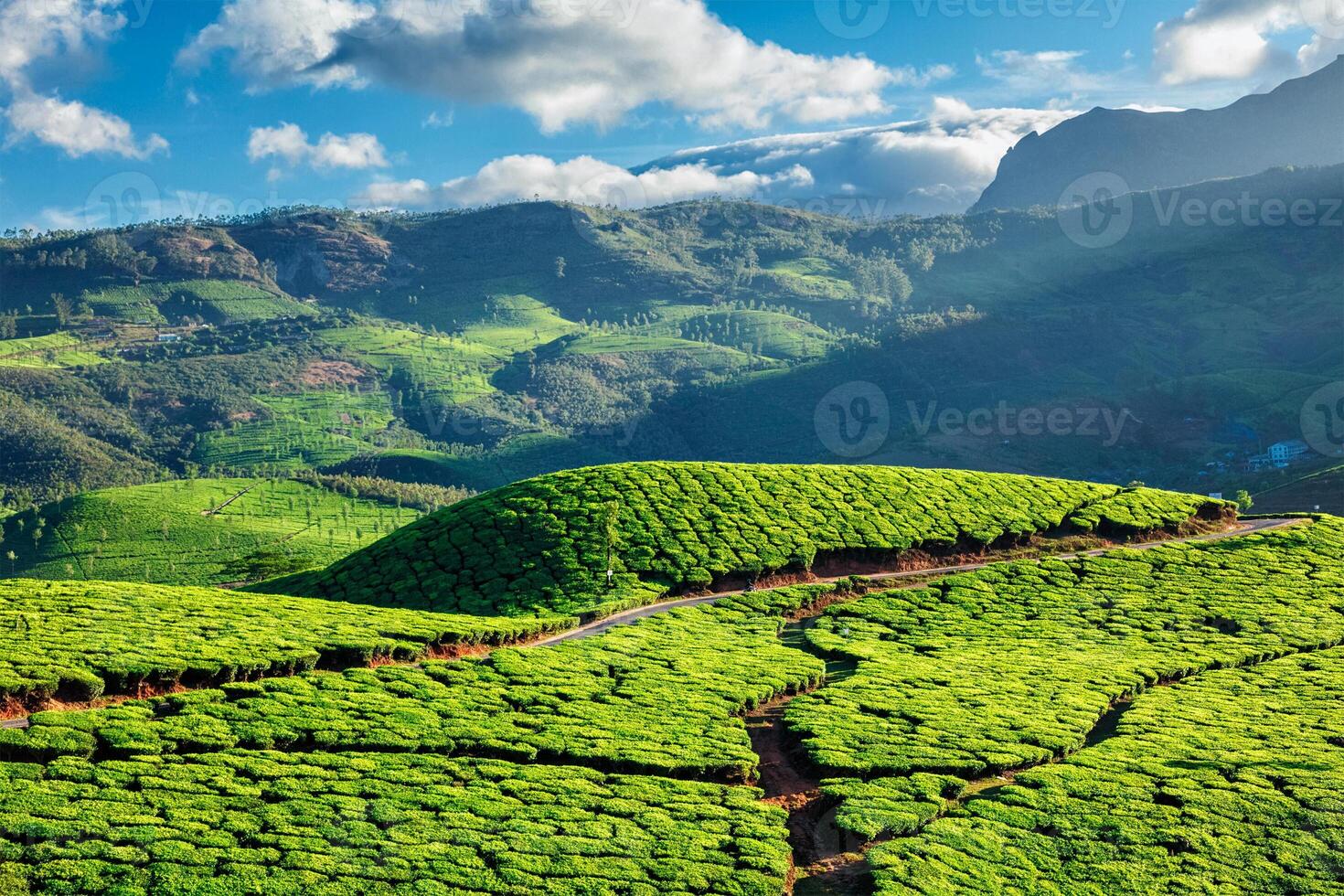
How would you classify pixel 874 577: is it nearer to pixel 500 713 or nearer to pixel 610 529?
pixel 610 529

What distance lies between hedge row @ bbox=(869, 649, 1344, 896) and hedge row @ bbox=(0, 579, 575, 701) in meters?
26.8

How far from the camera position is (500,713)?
141 ft

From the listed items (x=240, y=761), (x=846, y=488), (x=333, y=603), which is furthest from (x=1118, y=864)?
(x=846, y=488)

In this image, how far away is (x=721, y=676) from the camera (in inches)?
2013

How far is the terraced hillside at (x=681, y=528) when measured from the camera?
227 feet

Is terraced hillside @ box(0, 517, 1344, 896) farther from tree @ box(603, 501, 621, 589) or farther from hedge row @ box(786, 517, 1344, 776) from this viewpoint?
tree @ box(603, 501, 621, 589)

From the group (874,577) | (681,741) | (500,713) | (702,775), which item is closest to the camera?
(702,775)

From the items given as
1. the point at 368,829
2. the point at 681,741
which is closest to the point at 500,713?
the point at 681,741

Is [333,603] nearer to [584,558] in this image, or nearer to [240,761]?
[584,558]

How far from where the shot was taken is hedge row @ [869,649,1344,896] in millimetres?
34062

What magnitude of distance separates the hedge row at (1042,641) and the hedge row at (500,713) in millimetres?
4258

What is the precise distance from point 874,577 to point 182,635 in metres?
44.3

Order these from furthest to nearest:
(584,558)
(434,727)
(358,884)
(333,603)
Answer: (584,558) → (333,603) → (434,727) → (358,884)

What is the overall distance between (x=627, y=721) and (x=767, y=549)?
3090 centimetres
